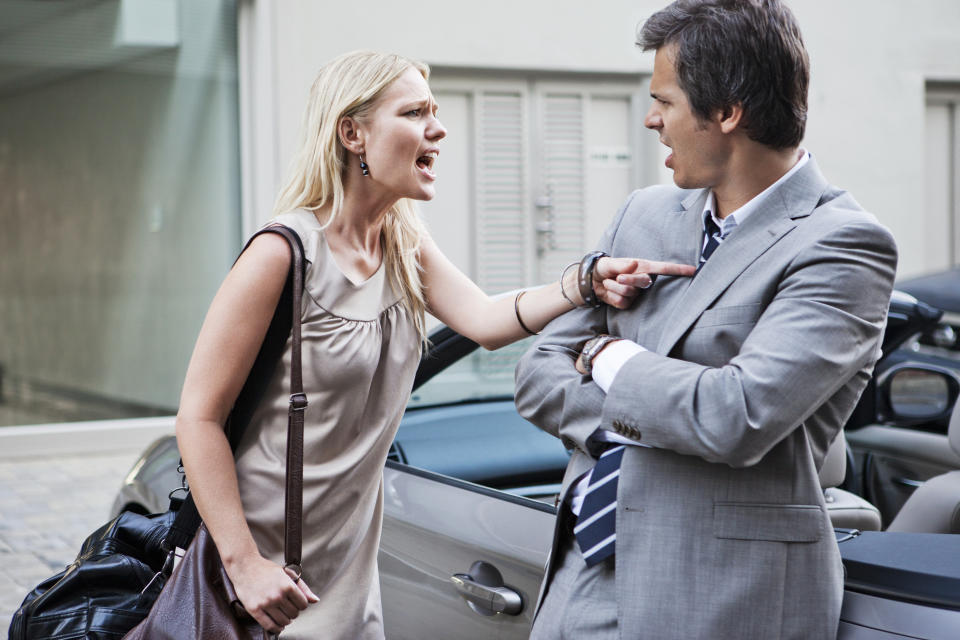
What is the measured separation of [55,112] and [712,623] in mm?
6997

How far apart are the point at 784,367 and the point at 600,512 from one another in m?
0.40

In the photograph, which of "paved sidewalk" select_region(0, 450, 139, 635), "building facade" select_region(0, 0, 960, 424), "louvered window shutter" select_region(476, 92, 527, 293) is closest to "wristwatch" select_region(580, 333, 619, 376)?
"paved sidewalk" select_region(0, 450, 139, 635)

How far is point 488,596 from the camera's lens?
89.2 inches

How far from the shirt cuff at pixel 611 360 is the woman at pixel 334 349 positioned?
4.2 inches

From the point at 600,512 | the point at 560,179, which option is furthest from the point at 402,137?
the point at 560,179

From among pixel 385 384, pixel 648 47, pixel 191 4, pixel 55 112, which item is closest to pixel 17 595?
pixel 385 384

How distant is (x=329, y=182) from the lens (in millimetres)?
1983

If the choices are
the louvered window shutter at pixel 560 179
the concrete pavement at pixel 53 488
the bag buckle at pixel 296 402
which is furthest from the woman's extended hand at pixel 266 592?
the louvered window shutter at pixel 560 179

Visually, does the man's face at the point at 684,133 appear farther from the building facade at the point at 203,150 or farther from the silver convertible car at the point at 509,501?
the building facade at the point at 203,150

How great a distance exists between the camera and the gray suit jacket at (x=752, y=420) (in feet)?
5.02

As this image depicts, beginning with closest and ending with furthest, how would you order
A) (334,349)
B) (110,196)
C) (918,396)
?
(334,349) → (918,396) → (110,196)

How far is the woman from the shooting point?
1816mm

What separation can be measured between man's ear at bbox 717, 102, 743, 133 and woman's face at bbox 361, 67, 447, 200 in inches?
20.2

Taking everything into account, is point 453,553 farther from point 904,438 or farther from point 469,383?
point 904,438
